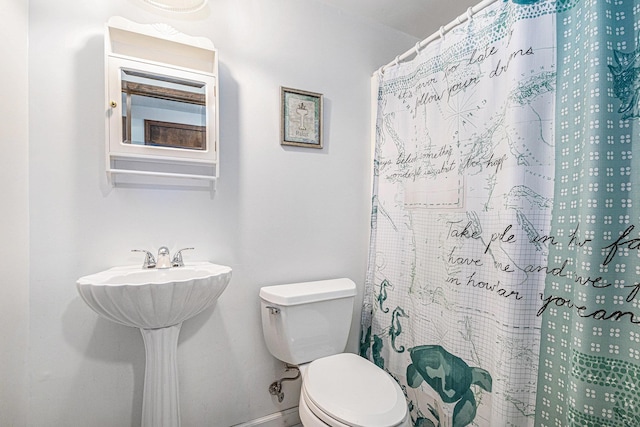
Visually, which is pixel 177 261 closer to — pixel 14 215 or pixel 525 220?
pixel 14 215

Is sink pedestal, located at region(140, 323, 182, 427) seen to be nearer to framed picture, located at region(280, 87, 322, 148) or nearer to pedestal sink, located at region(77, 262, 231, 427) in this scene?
pedestal sink, located at region(77, 262, 231, 427)

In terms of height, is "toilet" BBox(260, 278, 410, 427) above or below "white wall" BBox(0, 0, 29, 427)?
below

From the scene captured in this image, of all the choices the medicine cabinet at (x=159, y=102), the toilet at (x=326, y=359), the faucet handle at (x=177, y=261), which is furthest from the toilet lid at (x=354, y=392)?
the medicine cabinet at (x=159, y=102)

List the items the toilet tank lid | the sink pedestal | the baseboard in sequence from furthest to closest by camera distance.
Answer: the baseboard < the toilet tank lid < the sink pedestal

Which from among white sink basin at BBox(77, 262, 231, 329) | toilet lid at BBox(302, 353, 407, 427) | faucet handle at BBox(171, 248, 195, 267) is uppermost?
faucet handle at BBox(171, 248, 195, 267)

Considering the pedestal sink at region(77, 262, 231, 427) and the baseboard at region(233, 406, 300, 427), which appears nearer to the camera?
the pedestal sink at region(77, 262, 231, 427)

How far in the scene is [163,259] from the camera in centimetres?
128

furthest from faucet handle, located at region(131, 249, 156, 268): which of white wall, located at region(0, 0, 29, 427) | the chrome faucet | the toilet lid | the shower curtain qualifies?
the shower curtain

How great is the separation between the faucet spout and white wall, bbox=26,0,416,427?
0.22 feet

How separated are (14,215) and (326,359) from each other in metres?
1.31

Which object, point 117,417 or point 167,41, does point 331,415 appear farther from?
point 167,41

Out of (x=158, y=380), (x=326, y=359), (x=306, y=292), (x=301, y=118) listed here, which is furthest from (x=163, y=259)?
(x=301, y=118)

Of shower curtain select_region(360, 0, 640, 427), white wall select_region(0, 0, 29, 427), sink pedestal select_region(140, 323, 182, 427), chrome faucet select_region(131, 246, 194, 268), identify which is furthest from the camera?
chrome faucet select_region(131, 246, 194, 268)

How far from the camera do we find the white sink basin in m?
1.01
